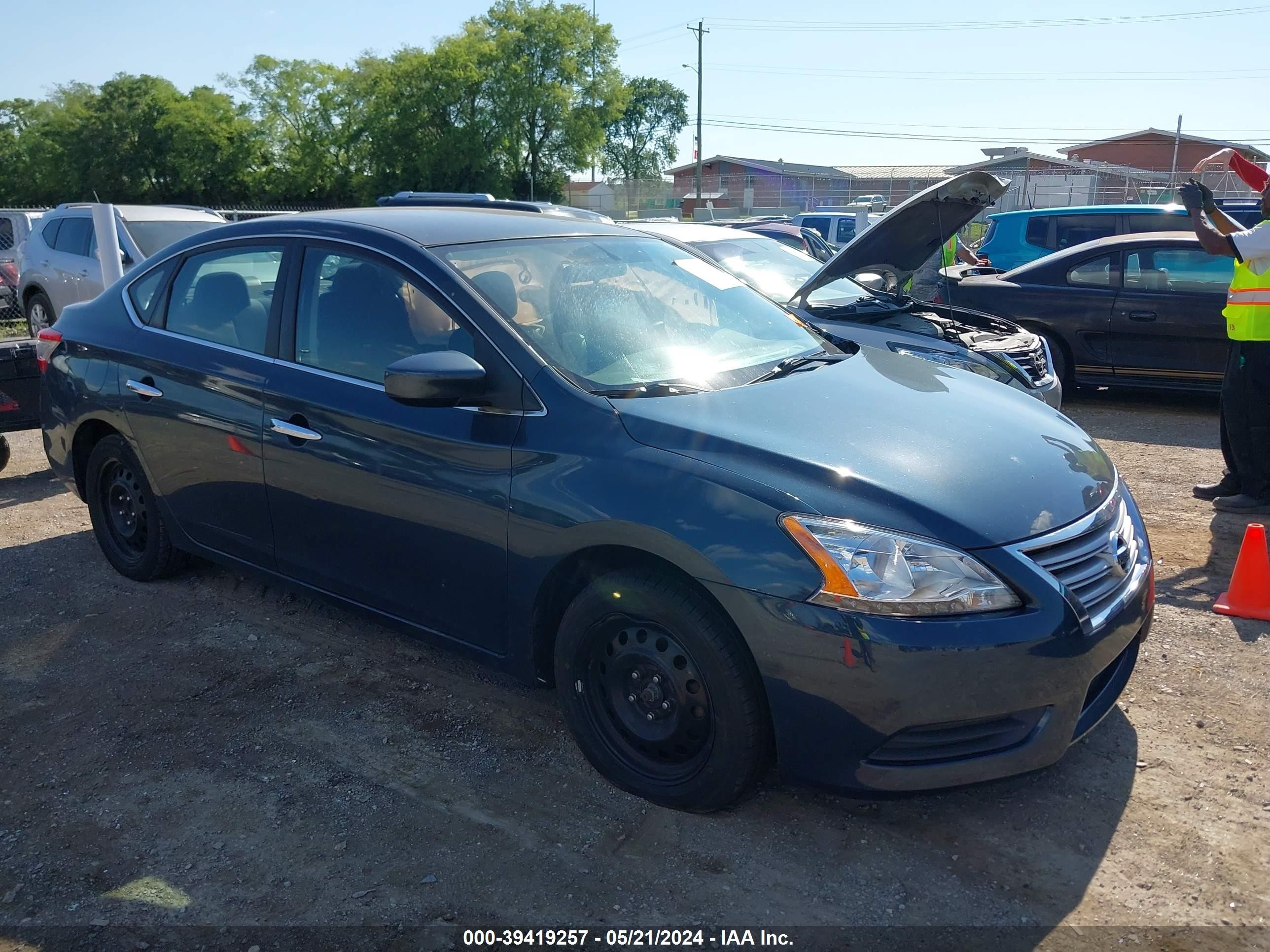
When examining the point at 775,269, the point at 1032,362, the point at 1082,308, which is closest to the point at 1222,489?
the point at 1032,362

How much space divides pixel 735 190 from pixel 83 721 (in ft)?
206

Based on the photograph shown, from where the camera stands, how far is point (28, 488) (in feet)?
23.1

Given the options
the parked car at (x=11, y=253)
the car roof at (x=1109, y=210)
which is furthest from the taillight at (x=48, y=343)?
Answer: the parked car at (x=11, y=253)

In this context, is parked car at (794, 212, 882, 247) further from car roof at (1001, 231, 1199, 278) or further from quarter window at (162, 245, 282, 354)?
quarter window at (162, 245, 282, 354)

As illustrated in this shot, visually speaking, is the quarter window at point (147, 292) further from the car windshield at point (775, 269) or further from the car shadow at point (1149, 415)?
the car shadow at point (1149, 415)

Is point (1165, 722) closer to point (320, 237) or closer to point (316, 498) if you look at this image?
point (316, 498)

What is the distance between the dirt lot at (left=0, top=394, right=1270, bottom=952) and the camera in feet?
8.82

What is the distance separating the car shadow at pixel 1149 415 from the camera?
8.12 m

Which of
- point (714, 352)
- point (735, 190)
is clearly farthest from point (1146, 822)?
point (735, 190)

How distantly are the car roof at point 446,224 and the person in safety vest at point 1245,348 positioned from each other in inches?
142

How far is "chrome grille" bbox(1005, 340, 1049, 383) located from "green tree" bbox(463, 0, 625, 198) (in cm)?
5653

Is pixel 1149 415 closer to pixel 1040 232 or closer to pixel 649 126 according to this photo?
pixel 1040 232

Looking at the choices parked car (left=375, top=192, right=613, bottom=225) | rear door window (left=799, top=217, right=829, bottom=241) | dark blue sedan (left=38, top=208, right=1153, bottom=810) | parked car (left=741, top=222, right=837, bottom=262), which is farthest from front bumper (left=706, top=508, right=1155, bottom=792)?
rear door window (left=799, top=217, right=829, bottom=241)

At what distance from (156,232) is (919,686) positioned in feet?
35.1
